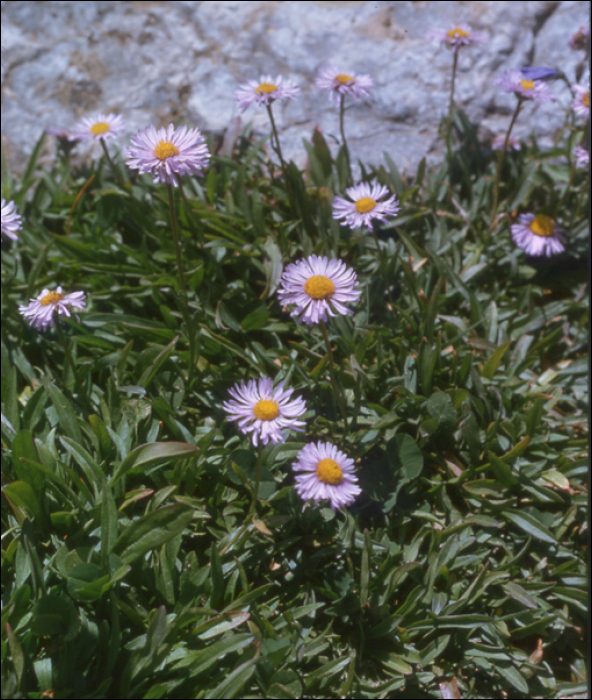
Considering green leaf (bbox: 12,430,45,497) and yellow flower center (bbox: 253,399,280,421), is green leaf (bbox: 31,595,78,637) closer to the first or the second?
green leaf (bbox: 12,430,45,497)

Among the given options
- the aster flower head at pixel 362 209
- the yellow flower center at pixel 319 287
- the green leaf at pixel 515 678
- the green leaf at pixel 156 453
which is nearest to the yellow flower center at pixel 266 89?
the aster flower head at pixel 362 209

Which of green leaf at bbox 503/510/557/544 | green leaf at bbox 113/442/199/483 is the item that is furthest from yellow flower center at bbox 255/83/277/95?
green leaf at bbox 503/510/557/544

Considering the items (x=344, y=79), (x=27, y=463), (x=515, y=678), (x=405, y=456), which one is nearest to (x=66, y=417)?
(x=27, y=463)

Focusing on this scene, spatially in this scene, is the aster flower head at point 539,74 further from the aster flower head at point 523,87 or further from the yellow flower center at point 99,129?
the yellow flower center at point 99,129

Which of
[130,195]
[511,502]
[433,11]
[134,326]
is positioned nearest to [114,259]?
[130,195]

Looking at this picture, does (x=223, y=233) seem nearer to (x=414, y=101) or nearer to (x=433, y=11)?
(x=414, y=101)

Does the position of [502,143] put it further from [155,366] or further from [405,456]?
[155,366]
